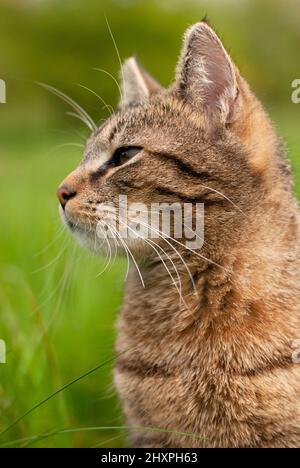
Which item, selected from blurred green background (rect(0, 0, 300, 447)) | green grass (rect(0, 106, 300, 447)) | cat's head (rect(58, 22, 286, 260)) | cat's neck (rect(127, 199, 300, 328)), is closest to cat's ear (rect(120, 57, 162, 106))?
blurred green background (rect(0, 0, 300, 447))

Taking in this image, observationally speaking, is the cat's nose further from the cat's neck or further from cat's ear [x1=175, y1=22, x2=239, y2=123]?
cat's ear [x1=175, y1=22, x2=239, y2=123]

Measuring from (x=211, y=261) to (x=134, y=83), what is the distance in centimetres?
93

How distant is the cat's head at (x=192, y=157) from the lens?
2199 millimetres

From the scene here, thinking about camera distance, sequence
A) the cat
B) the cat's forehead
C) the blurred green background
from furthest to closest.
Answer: the blurred green background
the cat's forehead
the cat

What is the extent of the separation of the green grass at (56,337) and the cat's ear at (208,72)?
18.8 inches

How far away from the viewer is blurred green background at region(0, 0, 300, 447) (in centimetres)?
277

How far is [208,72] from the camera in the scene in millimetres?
2273

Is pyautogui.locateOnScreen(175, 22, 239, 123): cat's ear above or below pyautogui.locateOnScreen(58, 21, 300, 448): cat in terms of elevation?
above

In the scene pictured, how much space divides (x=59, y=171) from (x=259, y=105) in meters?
4.33

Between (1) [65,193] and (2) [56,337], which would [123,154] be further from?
(2) [56,337]

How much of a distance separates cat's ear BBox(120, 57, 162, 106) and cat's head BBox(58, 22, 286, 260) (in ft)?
1.22

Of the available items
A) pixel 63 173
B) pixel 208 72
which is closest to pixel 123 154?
pixel 208 72

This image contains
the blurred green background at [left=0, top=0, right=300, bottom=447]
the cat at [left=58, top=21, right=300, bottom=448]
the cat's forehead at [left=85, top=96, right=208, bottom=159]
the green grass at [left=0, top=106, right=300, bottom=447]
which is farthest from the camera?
the blurred green background at [left=0, top=0, right=300, bottom=447]
